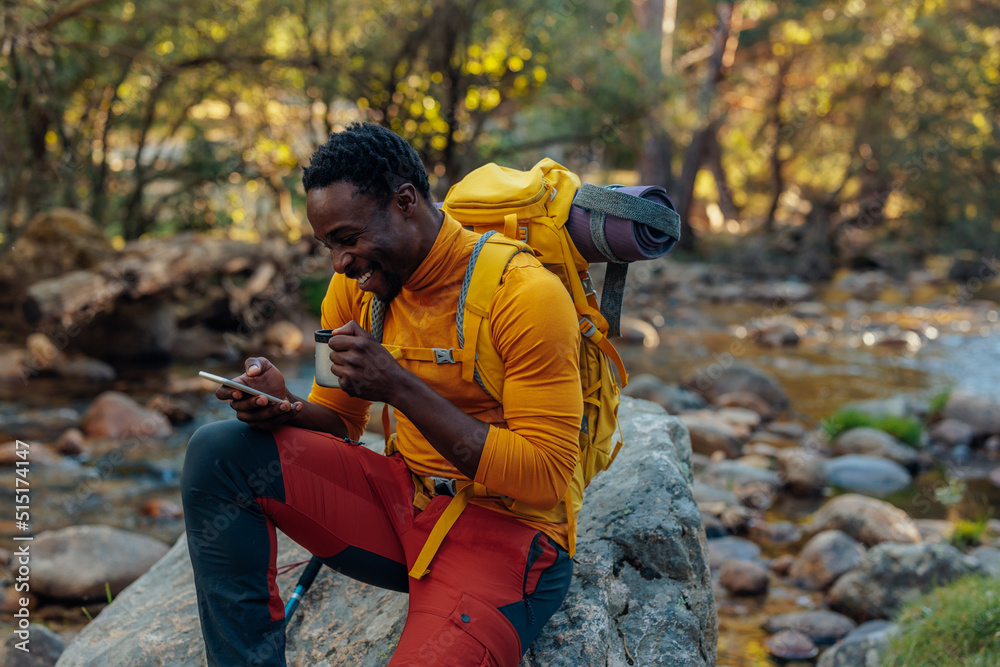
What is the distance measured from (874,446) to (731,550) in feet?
8.34

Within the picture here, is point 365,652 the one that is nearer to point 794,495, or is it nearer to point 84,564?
point 84,564

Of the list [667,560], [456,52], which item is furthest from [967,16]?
[667,560]

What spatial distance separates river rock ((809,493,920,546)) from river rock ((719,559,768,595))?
896mm

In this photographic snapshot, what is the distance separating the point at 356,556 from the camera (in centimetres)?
214

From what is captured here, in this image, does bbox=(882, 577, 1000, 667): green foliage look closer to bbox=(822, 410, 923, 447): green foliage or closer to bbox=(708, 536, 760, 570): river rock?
bbox=(708, 536, 760, 570): river rock

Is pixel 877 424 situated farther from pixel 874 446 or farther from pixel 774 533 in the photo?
pixel 774 533

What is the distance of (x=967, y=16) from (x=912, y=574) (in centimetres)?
1708

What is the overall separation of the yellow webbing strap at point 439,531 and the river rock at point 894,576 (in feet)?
9.32

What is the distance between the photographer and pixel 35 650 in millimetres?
3066

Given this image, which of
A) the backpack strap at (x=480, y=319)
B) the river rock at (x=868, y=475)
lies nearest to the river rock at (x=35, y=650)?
the backpack strap at (x=480, y=319)

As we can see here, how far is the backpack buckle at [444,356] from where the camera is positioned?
203cm

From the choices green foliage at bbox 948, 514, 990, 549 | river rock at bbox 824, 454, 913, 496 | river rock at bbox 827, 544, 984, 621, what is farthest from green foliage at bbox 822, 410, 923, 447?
river rock at bbox 827, 544, 984, 621

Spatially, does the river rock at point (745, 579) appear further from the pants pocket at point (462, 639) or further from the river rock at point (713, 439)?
the pants pocket at point (462, 639)

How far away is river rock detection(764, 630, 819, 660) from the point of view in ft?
12.2
